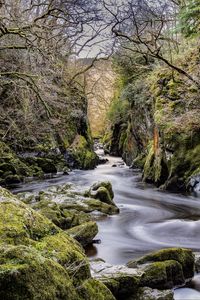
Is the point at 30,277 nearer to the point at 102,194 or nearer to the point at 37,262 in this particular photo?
the point at 37,262

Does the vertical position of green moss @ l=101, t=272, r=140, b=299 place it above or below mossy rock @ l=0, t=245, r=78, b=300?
below

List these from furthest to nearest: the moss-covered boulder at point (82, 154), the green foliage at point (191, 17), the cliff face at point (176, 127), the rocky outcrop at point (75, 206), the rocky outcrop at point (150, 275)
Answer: the moss-covered boulder at point (82, 154)
the cliff face at point (176, 127)
the green foliage at point (191, 17)
the rocky outcrop at point (75, 206)
the rocky outcrop at point (150, 275)

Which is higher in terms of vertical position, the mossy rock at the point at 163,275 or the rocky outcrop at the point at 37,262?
the rocky outcrop at the point at 37,262

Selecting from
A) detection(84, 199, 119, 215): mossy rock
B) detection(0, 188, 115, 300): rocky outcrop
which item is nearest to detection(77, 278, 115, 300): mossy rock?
detection(0, 188, 115, 300): rocky outcrop

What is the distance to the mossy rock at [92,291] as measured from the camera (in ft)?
11.6

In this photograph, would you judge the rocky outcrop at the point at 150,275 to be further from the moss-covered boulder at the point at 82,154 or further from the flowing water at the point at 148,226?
the moss-covered boulder at the point at 82,154

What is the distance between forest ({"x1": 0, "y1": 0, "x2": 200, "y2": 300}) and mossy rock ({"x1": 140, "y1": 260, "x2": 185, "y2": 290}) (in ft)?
0.05

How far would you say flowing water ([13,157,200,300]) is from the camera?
703 centimetres

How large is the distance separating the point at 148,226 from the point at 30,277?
Result: 6521 millimetres

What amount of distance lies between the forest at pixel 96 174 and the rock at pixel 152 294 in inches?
0.5

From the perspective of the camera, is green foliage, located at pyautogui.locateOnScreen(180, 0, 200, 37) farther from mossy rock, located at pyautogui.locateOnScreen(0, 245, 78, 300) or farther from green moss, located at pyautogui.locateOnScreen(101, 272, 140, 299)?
mossy rock, located at pyautogui.locateOnScreen(0, 245, 78, 300)

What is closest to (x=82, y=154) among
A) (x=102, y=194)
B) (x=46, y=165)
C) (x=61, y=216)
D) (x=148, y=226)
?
(x=46, y=165)

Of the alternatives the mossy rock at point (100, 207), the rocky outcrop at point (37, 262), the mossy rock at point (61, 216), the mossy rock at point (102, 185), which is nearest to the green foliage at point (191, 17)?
the mossy rock at point (102, 185)

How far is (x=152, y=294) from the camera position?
453 centimetres
